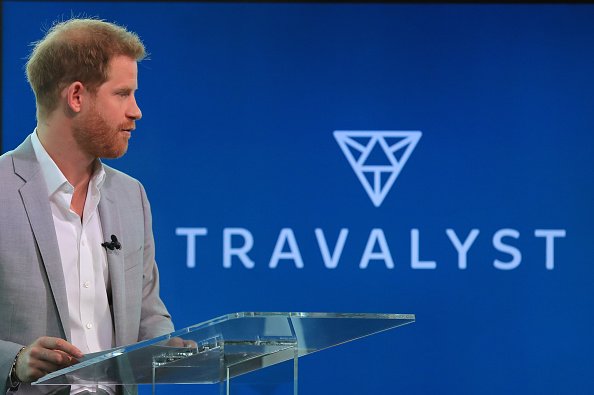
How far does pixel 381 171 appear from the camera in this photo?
4480 mm

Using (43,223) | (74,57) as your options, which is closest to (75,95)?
(74,57)

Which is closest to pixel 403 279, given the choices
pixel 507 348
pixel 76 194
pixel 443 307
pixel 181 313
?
pixel 443 307

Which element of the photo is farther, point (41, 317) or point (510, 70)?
point (510, 70)

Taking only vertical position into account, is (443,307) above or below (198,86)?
below

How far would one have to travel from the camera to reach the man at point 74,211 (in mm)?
2471

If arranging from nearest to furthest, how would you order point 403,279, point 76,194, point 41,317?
point 41,317 < point 76,194 < point 403,279

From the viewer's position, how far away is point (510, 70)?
450 cm

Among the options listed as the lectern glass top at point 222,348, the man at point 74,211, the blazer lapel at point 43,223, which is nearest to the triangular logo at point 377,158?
the man at point 74,211

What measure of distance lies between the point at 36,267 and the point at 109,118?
43cm

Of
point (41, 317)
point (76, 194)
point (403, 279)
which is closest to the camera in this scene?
point (41, 317)

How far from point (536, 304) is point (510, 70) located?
1.05 m

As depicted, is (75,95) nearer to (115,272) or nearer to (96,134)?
(96,134)

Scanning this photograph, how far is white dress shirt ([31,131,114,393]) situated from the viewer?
8.37 ft

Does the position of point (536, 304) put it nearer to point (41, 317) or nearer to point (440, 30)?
point (440, 30)
